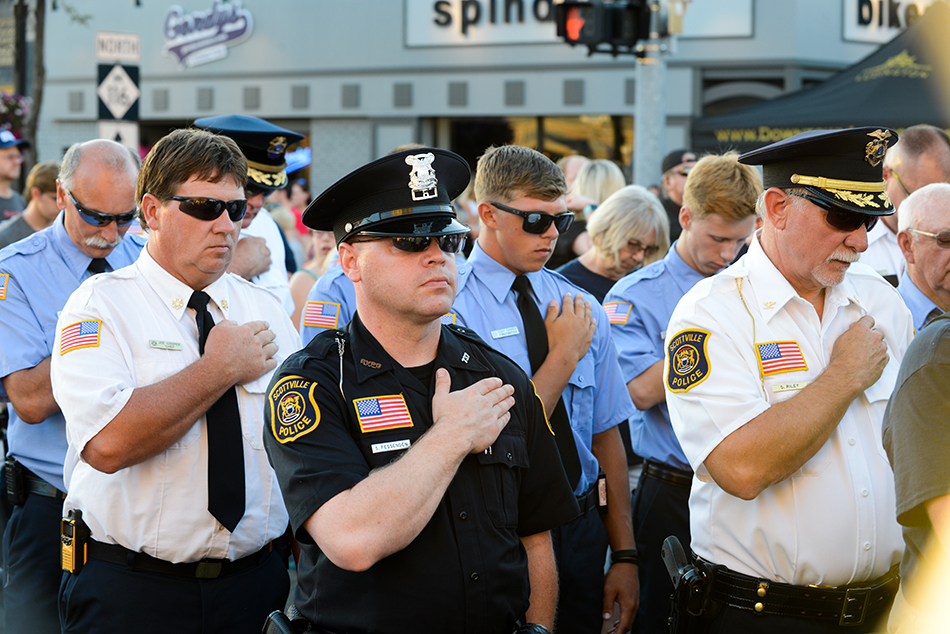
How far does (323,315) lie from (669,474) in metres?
1.60

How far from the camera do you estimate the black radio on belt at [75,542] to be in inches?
112

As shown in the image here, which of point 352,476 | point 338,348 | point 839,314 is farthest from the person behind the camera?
point 839,314

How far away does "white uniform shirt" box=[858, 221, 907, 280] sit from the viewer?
4758 millimetres

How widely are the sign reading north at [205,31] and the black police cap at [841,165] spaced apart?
1756cm

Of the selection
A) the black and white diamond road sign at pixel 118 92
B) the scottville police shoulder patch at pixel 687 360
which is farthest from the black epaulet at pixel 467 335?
the black and white diamond road sign at pixel 118 92

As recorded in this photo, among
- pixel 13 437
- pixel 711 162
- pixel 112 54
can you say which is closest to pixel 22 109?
pixel 112 54

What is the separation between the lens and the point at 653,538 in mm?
3922

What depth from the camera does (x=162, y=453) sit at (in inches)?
111

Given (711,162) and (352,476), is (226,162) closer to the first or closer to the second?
(352,476)

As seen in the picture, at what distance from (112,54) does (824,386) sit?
25.3 ft

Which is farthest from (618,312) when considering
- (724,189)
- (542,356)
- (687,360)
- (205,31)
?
(205,31)

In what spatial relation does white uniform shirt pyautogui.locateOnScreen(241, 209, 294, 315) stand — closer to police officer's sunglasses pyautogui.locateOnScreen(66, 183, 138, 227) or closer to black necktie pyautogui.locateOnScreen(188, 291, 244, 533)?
police officer's sunglasses pyautogui.locateOnScreen(66, 183, 138, 227)

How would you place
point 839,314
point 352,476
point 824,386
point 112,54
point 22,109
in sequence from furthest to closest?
1. point 22,109
2. point 112,54
3. point 839,314
4. point 824,386
5. point 352,476

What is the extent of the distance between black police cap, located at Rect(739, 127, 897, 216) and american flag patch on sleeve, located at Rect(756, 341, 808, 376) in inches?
17.3
